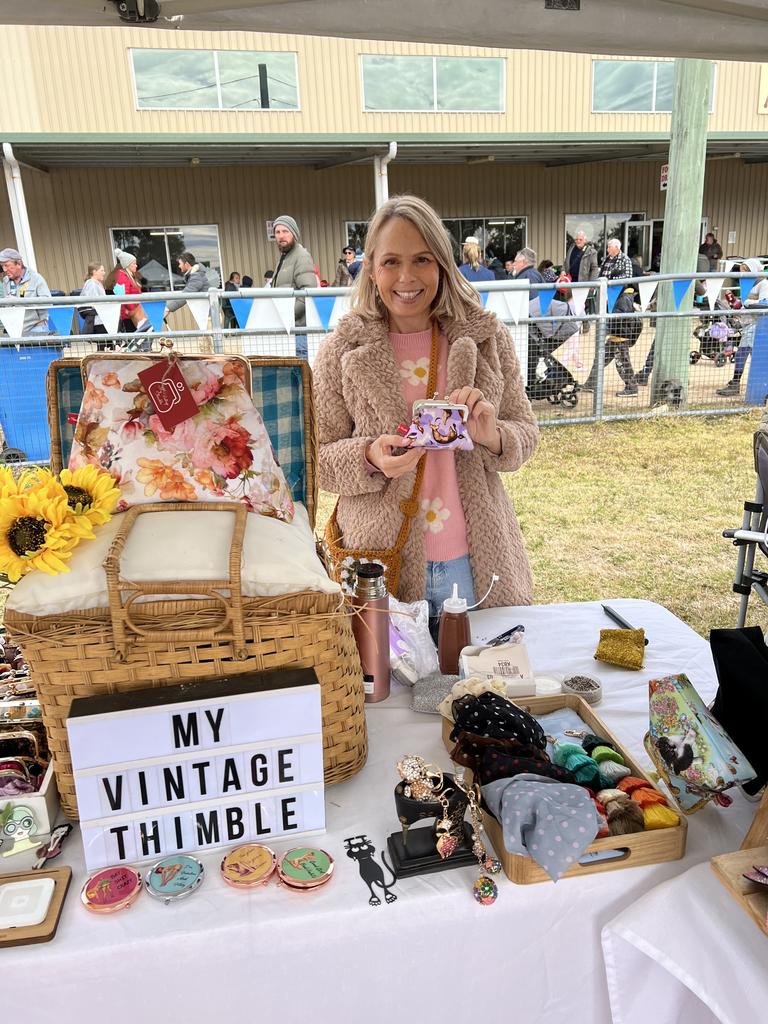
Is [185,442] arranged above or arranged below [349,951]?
above

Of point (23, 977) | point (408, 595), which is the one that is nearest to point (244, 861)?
point (23, 977)

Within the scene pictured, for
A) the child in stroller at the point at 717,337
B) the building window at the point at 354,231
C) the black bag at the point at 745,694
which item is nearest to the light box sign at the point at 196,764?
the black bag at the point at 745,694

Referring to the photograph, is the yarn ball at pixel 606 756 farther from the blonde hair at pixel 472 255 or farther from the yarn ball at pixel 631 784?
the blonde hair at pixel 472 255

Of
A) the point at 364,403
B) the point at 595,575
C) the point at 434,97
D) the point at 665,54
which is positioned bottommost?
the point at 595,575

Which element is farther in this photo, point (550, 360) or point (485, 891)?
point (550, 360)

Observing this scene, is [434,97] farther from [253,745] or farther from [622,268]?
[253,745]

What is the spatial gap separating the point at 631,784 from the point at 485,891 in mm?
243

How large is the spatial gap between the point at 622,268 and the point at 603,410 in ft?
7.77

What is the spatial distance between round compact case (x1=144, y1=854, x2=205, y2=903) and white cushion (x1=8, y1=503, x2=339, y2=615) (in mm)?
331

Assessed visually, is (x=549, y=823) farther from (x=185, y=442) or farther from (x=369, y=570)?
(x=185, y=442)

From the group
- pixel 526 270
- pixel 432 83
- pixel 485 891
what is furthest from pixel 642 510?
pixel 432 83

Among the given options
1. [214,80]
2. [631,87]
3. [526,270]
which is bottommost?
[526,270]

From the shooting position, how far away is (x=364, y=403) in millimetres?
1766

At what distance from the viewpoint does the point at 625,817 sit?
971 millimetres
